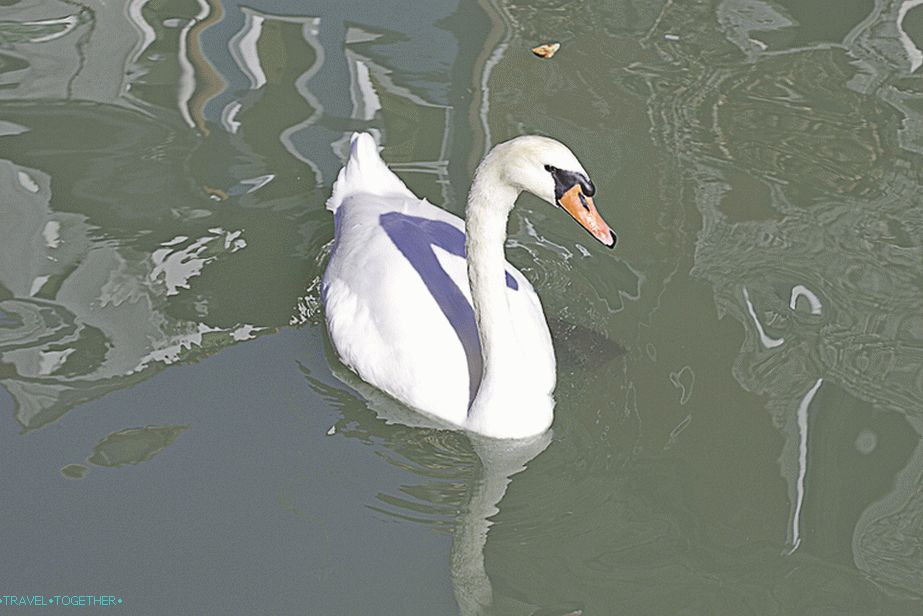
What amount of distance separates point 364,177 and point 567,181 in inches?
83.1

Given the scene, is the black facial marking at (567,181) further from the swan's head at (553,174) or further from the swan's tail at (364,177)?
the swan's tail at (364,177)

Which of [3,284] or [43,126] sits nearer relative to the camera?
[3,284]

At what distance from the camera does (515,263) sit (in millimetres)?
7148

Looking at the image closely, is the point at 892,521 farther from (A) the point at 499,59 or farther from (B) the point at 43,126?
(B) the point at 43,126

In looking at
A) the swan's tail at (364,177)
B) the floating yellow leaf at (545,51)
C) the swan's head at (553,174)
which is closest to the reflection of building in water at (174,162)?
the swan's tail at (364,177)

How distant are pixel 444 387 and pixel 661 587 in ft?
4.30

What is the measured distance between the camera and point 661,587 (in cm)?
531

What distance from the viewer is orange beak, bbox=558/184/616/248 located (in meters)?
5.31

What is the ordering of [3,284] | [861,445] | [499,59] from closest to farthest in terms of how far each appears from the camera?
1. [861,445]
2. [3,284]
3. [499,59]

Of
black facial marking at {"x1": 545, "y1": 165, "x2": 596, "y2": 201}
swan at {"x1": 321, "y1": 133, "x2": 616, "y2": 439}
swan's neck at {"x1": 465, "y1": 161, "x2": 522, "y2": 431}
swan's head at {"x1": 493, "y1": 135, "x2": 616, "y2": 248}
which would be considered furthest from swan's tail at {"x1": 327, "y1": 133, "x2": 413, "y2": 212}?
black facial marking at {"x1": 545, "y1": 165, "x2": 596, "y2": 201}

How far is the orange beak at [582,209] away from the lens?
17.4 ft

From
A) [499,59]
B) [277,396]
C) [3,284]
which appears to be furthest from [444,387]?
[499,59]

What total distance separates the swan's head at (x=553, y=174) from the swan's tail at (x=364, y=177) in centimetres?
188

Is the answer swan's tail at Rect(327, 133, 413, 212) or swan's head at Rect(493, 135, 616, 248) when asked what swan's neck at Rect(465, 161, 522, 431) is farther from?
swan's tail at Rect(327, 133, 413, 212)
